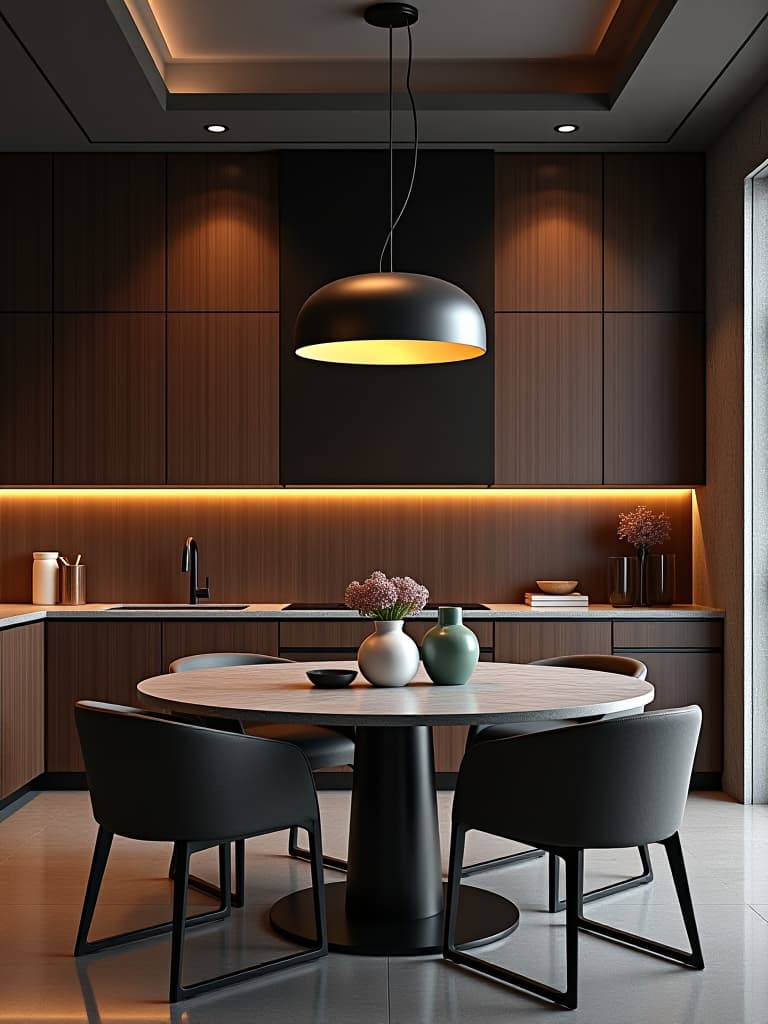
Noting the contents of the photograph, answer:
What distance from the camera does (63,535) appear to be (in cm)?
586

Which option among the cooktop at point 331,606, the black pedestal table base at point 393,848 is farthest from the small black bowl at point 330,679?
the cooktop at point 331,606

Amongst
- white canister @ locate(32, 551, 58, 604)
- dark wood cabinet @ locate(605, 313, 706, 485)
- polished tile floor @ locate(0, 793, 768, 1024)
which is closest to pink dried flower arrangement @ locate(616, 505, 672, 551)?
dark wood cabinet @ locate(605, 313, 706, 485)

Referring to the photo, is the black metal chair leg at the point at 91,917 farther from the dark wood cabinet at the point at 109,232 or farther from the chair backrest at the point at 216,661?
the dark wood cabinet at the point at 109,232

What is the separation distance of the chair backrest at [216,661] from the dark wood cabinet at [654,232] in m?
2.49

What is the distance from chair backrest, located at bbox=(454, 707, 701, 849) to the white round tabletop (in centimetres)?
10

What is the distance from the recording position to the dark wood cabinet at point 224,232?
5.61 metres

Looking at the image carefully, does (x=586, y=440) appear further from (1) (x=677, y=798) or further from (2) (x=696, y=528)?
(1) (x=677, y=798)

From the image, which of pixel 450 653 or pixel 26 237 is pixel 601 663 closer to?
pixel 450 653

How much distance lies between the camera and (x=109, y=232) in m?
5.59

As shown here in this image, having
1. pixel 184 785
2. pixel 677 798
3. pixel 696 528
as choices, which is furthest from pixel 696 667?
pixel 184 785

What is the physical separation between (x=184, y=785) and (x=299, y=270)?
3239 mm

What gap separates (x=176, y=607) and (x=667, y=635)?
2249 mm

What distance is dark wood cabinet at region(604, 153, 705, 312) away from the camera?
561cm

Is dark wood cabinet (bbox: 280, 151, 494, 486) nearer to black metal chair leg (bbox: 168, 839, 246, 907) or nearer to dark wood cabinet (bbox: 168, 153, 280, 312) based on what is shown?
dark wood cabinet (bbox: 168, 153, 280, 312)
